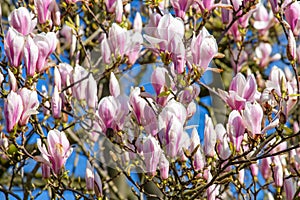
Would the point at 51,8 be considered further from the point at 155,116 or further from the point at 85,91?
the point at 155,116

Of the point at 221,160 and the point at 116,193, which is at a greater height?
the point at 221,160

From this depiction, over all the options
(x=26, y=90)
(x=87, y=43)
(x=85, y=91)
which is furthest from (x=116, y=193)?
(x=26, y=90)

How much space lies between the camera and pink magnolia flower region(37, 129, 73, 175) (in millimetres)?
1666

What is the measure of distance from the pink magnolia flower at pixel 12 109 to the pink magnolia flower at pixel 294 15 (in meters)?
0.95

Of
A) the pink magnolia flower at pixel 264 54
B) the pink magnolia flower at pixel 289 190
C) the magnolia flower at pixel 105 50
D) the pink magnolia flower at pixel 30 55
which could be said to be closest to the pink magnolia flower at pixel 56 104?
the pink magnolia flower at pixel 30 55

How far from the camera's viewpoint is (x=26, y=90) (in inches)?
65.0

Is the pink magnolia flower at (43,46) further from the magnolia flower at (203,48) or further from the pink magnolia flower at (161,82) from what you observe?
the magnolia flower at (203,48)

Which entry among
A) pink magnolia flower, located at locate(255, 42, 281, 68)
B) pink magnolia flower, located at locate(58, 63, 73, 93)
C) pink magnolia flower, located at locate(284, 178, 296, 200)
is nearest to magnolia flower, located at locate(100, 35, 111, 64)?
pink magnolia flower, located at locate(58, 63, 73, 93)

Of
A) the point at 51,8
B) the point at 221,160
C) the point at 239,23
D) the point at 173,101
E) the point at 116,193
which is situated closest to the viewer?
the point at 173,101

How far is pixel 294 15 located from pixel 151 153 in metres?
0.72

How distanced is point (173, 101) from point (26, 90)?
1.42ft

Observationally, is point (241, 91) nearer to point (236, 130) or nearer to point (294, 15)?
point (236, 130)

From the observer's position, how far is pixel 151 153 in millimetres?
1643

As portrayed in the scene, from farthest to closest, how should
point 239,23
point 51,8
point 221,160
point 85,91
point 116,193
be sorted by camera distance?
point 116,193, point 239,23, point 51,8, point 85,91, point 221,160
